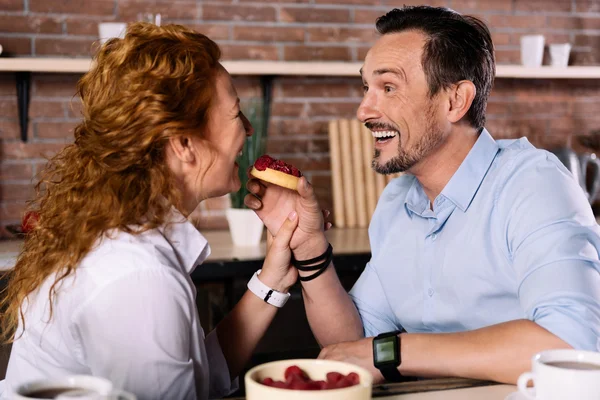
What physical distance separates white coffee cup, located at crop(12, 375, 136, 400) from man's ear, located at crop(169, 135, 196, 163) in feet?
1.88

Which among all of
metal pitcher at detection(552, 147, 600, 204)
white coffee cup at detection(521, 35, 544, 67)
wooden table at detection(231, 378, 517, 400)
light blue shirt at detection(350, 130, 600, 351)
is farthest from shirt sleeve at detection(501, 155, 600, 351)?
white coffee cup at detection(521, 35, 544, 67)

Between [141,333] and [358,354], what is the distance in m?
0.47

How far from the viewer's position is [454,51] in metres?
1.88

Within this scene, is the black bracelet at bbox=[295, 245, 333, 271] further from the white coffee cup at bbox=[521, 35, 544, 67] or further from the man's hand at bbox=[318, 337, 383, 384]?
the white coffee cup at bbox=[521, 35, 544, 67]

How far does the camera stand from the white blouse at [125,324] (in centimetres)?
121

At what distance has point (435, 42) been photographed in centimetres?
190

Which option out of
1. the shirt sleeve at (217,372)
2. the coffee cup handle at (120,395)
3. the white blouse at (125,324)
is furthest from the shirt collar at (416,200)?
the coffee cup handle at (120,395)

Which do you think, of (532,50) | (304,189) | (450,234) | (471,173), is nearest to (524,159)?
(471,173)

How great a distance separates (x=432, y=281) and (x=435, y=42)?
1.91 feet

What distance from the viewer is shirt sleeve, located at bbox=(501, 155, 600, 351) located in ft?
4.49

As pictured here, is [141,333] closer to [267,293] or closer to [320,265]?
[267,293]

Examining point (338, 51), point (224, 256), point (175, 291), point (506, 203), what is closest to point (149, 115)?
point (175, 291)

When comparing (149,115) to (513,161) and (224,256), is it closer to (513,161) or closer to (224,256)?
(513,161)

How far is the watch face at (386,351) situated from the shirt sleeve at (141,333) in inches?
14.7
